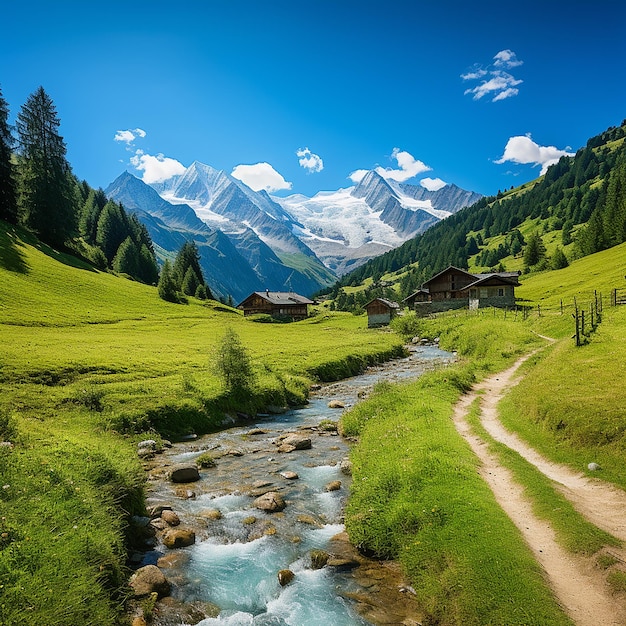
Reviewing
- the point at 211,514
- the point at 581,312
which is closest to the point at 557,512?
the point at 211,514

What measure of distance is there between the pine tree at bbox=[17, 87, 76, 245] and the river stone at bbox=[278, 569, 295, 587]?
109826 millimetres

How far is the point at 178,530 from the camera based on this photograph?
1562cm

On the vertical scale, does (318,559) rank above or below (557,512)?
below

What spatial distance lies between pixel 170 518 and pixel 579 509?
15.4 meters

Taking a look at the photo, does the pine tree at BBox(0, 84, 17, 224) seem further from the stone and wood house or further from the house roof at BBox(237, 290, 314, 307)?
the stone and wood house

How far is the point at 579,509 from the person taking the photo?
13844mm

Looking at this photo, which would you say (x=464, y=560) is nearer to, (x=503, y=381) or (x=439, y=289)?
(x=503, y=381)

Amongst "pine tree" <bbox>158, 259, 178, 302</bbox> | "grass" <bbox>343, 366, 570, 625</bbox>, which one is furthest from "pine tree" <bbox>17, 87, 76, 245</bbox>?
"grass" <bbox>343, 366, 570, 625</bbox>

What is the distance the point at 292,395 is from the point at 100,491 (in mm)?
24582

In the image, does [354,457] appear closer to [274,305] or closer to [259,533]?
[259,533]

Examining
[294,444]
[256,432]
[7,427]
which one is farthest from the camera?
[256,432]

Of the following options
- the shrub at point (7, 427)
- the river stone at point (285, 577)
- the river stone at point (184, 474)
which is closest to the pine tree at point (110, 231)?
the shrub at point (7, 427)

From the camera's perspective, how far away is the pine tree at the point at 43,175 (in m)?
95.6

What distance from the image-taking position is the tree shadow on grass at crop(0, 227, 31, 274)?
73.7 meters
